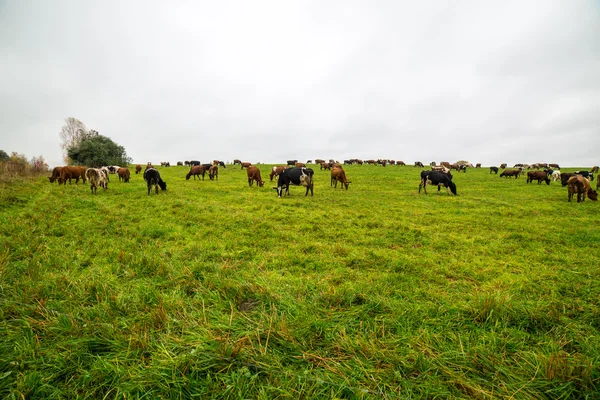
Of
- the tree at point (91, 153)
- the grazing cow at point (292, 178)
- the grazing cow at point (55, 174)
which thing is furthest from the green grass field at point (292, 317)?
the tree at point (91, 153)

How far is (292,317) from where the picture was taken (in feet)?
10.9

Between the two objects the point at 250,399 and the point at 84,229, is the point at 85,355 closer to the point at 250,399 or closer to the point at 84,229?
the point at 250,399

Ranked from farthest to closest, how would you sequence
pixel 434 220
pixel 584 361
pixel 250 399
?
1. pixel 434 220
2. pixel 584 361
3. pixel 250 399

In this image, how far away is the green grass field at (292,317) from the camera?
7.54ft

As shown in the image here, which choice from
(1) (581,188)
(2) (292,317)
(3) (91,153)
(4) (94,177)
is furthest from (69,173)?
(1) (581,188)

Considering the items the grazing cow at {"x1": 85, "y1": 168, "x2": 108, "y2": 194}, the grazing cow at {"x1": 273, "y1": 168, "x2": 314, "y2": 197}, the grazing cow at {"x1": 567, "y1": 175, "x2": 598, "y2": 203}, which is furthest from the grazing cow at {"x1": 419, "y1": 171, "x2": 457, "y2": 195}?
the grazing cow at {"x1": 85, "y1": 168, "x2": 108, "y2": 194}

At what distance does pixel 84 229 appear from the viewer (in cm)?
787

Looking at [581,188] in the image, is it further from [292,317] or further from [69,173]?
[69,173]

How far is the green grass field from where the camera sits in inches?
90.5

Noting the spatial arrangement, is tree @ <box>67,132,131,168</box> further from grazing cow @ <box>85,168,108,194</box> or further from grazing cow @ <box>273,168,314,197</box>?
grazing cow @ <box>273,168,314,197</box>

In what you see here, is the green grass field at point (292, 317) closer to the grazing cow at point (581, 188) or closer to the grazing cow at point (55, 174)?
the grazing cow at point (581, 188)

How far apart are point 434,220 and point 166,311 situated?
10600 millimetres

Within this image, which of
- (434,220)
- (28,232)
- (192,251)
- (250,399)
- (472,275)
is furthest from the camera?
(434,220)

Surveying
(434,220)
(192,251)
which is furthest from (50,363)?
(434,220)
